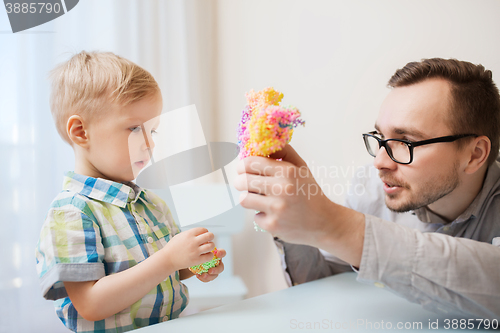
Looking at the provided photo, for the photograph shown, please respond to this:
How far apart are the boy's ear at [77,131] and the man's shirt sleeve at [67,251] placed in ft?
0.58

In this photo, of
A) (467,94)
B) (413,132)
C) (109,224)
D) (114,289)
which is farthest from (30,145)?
(467,94)

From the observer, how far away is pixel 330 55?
1.49 meters

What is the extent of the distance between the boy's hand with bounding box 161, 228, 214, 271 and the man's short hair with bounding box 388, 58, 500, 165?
68 centimetres

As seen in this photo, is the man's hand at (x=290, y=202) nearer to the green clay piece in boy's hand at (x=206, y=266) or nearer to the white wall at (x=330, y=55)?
the green clay piece in boy's hand at (x=206, y=266)

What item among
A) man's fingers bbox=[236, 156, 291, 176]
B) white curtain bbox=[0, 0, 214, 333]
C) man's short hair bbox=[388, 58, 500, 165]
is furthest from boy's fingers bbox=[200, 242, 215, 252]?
white curtain bbox=[0, 0, 214, 333]

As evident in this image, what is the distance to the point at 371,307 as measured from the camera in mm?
838

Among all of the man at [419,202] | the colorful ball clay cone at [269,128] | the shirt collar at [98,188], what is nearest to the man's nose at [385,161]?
the man at [419,202]

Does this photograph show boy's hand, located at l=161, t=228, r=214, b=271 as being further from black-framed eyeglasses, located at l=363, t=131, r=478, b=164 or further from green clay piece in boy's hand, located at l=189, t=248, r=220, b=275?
black-framed eyeglasses, located at l=363, t=131, r=478, b=164

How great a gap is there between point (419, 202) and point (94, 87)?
2.90 ft

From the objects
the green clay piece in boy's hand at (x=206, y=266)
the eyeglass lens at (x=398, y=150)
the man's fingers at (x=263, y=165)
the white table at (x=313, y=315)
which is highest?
the man's fingers at (x=263, y=165)

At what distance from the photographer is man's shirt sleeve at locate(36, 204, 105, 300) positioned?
70 cm

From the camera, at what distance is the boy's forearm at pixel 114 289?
2.34ft

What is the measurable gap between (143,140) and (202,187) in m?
0.19

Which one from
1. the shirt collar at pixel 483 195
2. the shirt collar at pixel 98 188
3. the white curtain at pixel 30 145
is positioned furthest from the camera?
the white curtain at pixel 30 145
